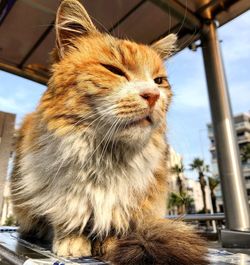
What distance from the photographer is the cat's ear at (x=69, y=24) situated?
1093mm

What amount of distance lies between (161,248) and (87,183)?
325mm

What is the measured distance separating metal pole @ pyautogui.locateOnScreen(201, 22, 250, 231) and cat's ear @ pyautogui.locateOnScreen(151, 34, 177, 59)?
828mm

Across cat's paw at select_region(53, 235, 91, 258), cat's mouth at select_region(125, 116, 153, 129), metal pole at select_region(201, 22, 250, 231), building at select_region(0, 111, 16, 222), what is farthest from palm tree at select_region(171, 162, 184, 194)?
building at select_region(0, 111, 16, 222)

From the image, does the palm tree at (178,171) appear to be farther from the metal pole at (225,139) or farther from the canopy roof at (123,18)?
the canopy roof at (123,18)

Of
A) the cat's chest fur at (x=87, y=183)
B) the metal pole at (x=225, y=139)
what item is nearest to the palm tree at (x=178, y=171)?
the cat's chest fur at (x=87, y=183)

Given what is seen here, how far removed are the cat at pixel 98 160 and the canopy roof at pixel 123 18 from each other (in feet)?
3.33

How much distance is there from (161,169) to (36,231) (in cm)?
59

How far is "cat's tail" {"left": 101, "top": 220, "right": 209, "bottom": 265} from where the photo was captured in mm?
624

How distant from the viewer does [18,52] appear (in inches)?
98.8

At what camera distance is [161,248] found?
0.66 metres

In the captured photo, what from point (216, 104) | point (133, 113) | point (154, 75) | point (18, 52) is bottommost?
point (133, 113)

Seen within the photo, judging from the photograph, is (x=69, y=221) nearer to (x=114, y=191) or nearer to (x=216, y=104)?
(x=114, y=191)

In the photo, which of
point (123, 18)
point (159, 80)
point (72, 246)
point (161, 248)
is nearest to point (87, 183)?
point (72, 246)

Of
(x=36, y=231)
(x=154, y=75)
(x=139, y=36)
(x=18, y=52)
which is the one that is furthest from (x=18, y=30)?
(x=36, y=231)
